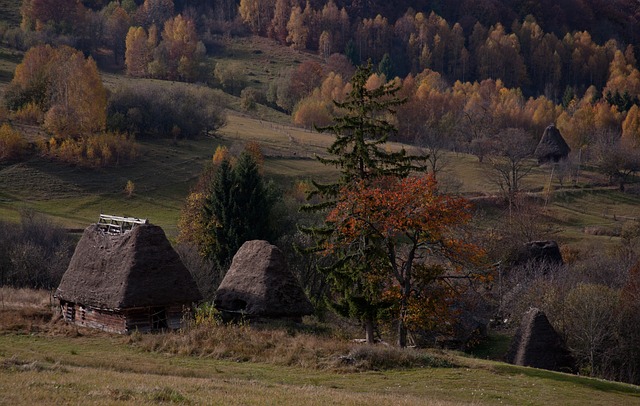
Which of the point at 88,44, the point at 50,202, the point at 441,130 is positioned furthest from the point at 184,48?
the point at 50,202

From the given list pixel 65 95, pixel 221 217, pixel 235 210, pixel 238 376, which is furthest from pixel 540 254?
pixel 65 95

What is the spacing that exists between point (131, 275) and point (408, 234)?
36.7ft

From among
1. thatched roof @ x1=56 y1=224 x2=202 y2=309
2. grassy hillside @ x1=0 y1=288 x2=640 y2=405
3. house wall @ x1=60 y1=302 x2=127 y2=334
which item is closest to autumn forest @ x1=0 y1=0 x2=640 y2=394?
grassy hillside @ x1=0 y1=288 x2=640 y2=405

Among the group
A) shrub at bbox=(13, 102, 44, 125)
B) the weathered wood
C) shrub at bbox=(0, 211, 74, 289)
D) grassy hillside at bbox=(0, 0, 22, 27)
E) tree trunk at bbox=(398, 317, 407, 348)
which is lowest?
shrub at bbox=(0, 211, 74, 289)

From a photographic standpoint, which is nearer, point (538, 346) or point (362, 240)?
point (362, 240)

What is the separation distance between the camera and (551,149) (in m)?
98.8

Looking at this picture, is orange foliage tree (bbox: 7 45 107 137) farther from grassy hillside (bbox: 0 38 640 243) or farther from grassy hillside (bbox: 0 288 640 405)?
grassy hillside (bbox: 0 288 640 405)

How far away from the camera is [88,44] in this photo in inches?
6093

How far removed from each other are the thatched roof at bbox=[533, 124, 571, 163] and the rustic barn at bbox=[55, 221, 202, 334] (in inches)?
2881

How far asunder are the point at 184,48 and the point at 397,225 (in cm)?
12861

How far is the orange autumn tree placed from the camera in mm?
29562

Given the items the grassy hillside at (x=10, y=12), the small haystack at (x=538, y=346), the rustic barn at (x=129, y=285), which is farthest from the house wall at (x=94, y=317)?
the grassy hillside at (x=10, y=12)

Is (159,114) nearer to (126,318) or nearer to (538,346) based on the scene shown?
(126,318)

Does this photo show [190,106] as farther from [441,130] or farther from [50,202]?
[441,130]
